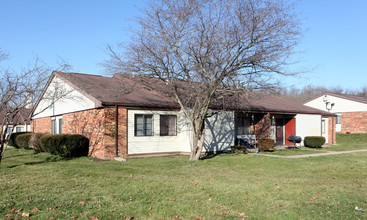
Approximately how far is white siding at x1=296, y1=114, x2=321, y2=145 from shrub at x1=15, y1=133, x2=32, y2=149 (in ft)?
59.6

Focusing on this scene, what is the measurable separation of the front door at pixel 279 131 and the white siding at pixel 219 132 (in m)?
6.29

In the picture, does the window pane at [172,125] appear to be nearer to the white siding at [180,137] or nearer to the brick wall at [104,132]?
the white siding at [180,137]

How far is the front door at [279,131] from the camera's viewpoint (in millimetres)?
23391

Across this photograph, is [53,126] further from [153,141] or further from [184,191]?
[184,191]

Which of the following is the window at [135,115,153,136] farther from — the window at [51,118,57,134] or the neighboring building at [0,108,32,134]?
the window at [51,118,57,134]

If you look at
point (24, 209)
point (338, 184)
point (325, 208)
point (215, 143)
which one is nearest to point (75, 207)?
point (24, 209)

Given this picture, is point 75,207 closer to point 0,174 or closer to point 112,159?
point 0,174

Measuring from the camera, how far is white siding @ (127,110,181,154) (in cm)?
1545

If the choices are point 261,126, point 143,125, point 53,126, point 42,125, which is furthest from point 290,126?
point 42,125

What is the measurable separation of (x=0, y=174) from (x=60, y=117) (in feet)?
32.1

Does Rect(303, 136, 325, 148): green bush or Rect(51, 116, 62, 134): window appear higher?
Rect(51, 116, 62, 134): window

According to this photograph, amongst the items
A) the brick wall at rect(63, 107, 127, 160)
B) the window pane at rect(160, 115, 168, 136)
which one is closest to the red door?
the window pane at rect(160, 115, 168, 136)

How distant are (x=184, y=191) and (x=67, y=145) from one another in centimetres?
858

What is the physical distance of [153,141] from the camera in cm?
1614
